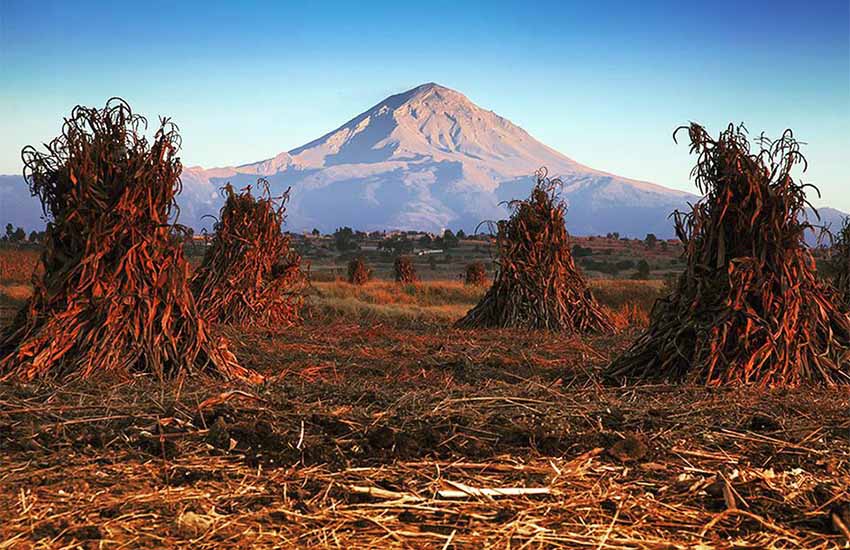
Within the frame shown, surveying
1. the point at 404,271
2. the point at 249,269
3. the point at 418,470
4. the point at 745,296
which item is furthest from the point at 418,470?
the point at 404,271

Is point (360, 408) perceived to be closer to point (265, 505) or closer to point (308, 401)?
point (308, 401)

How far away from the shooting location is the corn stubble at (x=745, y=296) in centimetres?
584

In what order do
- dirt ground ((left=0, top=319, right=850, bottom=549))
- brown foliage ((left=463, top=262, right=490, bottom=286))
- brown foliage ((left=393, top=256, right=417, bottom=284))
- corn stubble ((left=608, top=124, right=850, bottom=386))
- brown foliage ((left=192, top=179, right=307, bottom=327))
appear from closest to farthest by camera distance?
dirt ground ((left=0, top=319, right=850, bottom=549)), corn stubble ((left=608, top=124, right=850, bottom=386)), brown foliage ((left=192, top=179, right=307, bottom=327)), brown foliage ((left=463, top=262, right=490, bottom=286)), brown foliage ((left=393, top=256, right=417, bottom=284))

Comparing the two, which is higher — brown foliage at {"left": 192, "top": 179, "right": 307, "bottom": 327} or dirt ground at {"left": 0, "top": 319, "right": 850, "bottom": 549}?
brown foliage at {"left": 192, "top": 179, "right": 307, "bottom": 327}

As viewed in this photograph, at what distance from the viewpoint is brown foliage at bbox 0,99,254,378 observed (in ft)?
19.3

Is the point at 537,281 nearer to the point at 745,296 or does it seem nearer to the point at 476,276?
the point at 745,296

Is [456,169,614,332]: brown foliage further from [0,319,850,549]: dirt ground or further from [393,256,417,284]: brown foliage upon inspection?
[393,256,417,284]: brown foliage

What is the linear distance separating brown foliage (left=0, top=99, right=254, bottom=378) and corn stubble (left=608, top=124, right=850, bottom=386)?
10.1 feet

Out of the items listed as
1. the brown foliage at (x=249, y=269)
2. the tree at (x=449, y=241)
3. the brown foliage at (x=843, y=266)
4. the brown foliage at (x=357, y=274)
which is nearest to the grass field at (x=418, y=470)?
the brown foliage at (x=249, y=269)

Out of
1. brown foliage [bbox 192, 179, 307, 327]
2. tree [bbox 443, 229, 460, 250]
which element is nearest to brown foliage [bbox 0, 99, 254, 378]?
brown foliage [bbox 192, 179, 307, 327]

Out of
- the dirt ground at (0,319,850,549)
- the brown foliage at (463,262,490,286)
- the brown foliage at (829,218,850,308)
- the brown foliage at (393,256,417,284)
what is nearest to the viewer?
the dirt ground at (0,319,850,549)

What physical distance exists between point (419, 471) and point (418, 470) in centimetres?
2

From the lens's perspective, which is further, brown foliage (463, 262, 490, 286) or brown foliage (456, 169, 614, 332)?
brown foliage (463, 262, 490, 286)

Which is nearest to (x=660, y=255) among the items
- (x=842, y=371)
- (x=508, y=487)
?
(x=842, y=371)
